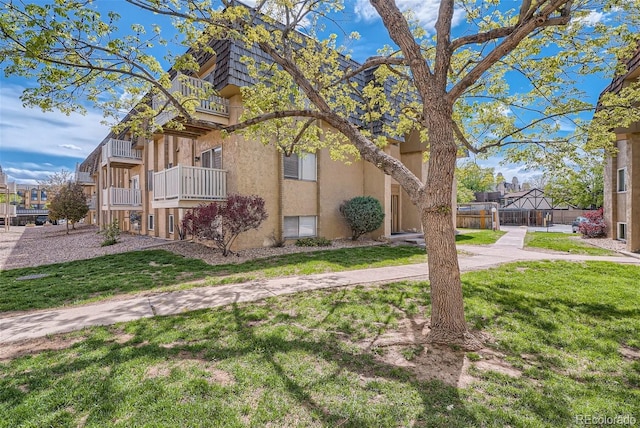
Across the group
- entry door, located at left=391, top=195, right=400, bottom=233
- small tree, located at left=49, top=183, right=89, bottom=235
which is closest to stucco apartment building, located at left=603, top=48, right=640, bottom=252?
entry door, located at left=391, top=195, right=400, bottom=233

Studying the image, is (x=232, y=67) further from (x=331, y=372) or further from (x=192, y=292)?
(x=331, y=372)

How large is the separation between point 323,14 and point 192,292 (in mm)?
6588

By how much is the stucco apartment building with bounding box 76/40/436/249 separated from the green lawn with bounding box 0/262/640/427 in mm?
6414

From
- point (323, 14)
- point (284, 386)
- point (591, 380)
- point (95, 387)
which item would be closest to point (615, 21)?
point (323, 14)

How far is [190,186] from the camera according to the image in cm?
1055

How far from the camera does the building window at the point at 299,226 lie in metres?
12.8

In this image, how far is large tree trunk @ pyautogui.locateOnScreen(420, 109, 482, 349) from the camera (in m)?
3.96

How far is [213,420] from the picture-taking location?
2492 mm

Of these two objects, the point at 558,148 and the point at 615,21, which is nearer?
the point at 615,21

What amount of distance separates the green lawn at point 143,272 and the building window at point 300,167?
3.68 metres

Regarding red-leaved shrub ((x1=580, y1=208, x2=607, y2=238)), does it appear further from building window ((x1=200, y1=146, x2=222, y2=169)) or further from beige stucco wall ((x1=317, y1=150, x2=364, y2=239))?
building window ((x1=200, y1=146, x2=222, y2=169))

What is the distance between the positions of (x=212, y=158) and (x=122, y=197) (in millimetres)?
8304

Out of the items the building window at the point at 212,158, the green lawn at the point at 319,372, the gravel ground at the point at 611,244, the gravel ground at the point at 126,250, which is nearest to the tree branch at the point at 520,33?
the green lawn at the point at 319,372

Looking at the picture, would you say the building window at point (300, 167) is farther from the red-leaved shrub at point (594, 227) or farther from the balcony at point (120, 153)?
the red-leaved shrub at point (594, 227)
